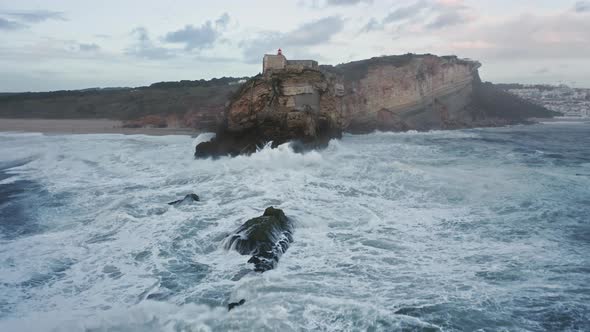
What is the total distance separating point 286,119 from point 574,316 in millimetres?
15537

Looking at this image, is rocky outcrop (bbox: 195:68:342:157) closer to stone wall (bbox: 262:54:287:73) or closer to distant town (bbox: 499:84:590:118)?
stone wall (bbox: 262:54:287:73)

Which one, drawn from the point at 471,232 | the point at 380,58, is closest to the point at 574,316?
the point at 471,232

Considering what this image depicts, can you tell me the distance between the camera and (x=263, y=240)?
30.0 feet

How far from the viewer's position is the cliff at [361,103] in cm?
2073

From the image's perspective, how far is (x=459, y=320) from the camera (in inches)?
250

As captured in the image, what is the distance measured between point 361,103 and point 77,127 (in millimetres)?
22583

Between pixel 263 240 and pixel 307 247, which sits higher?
pixel 263 240

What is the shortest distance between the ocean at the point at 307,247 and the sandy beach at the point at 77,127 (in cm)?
1620

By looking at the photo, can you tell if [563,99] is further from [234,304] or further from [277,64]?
[234,304]

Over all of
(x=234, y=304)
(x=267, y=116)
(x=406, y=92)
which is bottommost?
(x=234, y=304)

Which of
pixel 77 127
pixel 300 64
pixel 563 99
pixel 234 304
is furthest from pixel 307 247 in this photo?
pixel 563 99

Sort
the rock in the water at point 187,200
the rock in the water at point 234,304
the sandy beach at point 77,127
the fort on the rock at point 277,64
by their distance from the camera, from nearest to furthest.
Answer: the rock in the water at point 234,304 < the rock in the water at point 187,200 < the fort on the rock at point 277,64 < the sandy beach at point 77,127

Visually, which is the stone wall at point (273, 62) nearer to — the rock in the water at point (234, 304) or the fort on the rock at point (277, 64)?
the fort on the rock at point (277, 64)

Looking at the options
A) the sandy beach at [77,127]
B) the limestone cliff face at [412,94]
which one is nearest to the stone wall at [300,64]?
the limestone cliff face at [412,94]
